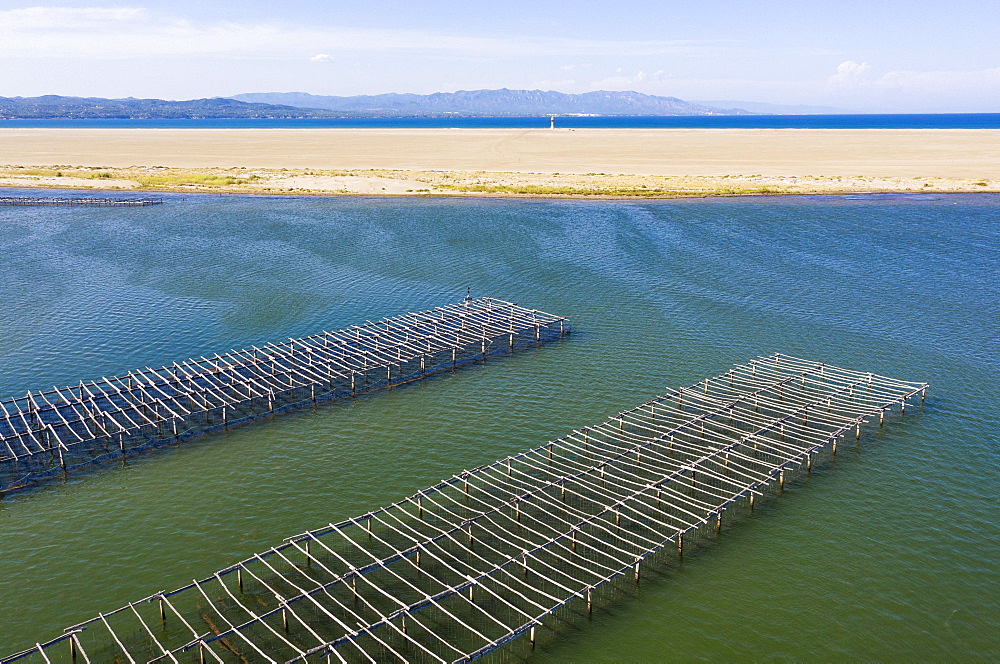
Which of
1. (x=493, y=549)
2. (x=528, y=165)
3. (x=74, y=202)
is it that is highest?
(x=528, y=165)

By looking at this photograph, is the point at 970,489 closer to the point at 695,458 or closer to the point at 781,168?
the point at 695,458

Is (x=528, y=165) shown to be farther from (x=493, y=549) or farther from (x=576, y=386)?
(x=493, y=549)

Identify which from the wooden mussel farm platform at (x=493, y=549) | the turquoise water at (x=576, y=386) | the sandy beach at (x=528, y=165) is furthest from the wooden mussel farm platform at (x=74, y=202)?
the wooden mussel farm platform at (x=493, y=549)

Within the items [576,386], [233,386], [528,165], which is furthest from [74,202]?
→ [576,386]

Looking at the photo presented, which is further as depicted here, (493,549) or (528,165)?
(528,165)

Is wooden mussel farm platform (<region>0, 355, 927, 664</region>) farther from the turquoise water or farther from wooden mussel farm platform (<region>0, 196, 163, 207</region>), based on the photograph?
wooden mussel farm platform (<region>0, 196, 163, 207</region>)

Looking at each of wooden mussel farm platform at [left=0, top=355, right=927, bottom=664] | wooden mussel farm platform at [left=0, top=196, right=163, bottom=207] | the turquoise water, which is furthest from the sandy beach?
wooden mussel farm platform at [left=0, top=355, right=927, bottom=664]

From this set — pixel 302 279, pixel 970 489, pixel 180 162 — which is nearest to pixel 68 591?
pixel 970 489
